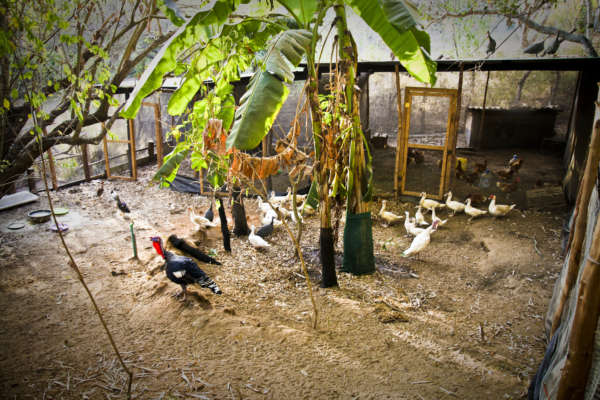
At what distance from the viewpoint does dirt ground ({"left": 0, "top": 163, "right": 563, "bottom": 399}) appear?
10.5 ft

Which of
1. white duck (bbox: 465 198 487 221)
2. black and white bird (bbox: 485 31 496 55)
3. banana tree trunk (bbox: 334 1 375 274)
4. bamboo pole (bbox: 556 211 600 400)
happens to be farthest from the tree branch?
bamboo pole (bbox: 556 211 600 400)

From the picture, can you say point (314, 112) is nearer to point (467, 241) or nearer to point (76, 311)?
point (76, 311)

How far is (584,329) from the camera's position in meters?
2.24

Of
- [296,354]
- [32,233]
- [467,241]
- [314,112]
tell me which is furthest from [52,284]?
[467,241]

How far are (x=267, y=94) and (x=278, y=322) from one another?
258 cm

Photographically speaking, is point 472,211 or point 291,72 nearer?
point 291,72

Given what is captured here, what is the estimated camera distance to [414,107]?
630 inches

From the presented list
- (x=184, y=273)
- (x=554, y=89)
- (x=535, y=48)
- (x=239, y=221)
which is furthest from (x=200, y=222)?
(x=554, y=89)

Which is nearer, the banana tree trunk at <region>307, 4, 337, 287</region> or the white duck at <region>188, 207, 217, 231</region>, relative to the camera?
the banana tree trunk at <region>307, 4, 337, 287</region>

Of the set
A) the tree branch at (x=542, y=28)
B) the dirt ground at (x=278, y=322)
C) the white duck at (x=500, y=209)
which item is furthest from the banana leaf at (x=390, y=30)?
the tree branch at (x=542, y=28)

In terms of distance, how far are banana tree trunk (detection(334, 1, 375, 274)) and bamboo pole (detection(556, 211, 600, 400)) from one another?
289 cm

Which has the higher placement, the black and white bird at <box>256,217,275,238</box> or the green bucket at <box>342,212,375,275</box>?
the green bucket at <box>342,212,375,275</box>

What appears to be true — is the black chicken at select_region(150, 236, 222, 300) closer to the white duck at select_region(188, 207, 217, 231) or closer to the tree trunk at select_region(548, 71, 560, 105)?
the white duck at select_region(188, 207, 217, 231)

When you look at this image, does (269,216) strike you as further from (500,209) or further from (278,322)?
(500,209)
